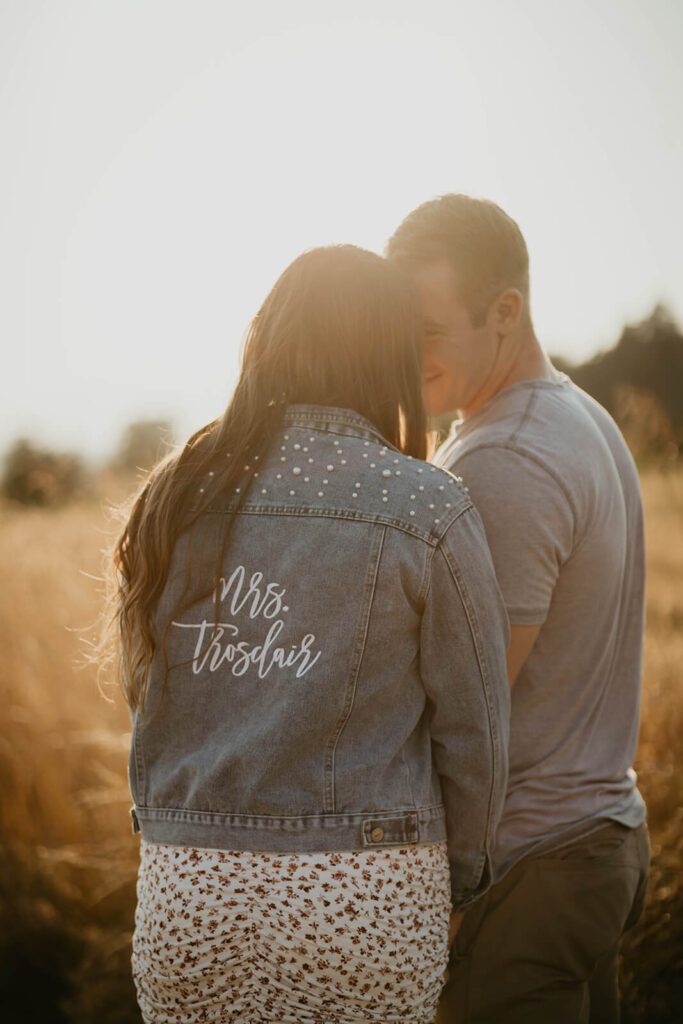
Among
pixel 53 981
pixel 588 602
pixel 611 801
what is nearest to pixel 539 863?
pixel 611 801

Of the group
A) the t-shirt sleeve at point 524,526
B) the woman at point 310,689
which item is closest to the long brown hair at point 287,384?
the woman at point 310,689

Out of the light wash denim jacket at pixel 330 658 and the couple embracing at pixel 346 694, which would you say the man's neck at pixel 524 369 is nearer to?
the couple embracing at pixel 346 694

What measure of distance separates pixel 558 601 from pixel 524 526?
11.4 inches

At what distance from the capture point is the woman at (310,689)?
5.15 ft

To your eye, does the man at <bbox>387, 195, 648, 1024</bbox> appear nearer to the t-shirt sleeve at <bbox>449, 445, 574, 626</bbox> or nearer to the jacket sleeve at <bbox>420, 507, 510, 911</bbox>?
the t-shirt sleeve at <bbox>449, 445, 574, 626</bbox>

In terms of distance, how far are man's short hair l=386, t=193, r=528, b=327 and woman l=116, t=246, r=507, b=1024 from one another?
59cm

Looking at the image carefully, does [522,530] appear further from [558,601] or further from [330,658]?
[330,658]

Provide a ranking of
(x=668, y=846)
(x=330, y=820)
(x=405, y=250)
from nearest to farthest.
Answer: (x=330, y=820) < (x=405, y=250) < (x=668, y=846)

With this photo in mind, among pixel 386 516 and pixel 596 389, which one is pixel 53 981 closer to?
pixel 386 516

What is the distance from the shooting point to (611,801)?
2.09 metres

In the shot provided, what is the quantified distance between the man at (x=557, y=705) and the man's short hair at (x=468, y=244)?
19 mm

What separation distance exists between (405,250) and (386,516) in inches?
41.9

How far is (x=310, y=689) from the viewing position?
1.56 metres

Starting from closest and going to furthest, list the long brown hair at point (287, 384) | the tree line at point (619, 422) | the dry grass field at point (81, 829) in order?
the long brown hair at point (287, 384) < the dry grass field at point (81, 829) < the tree line at point (619, 422)
